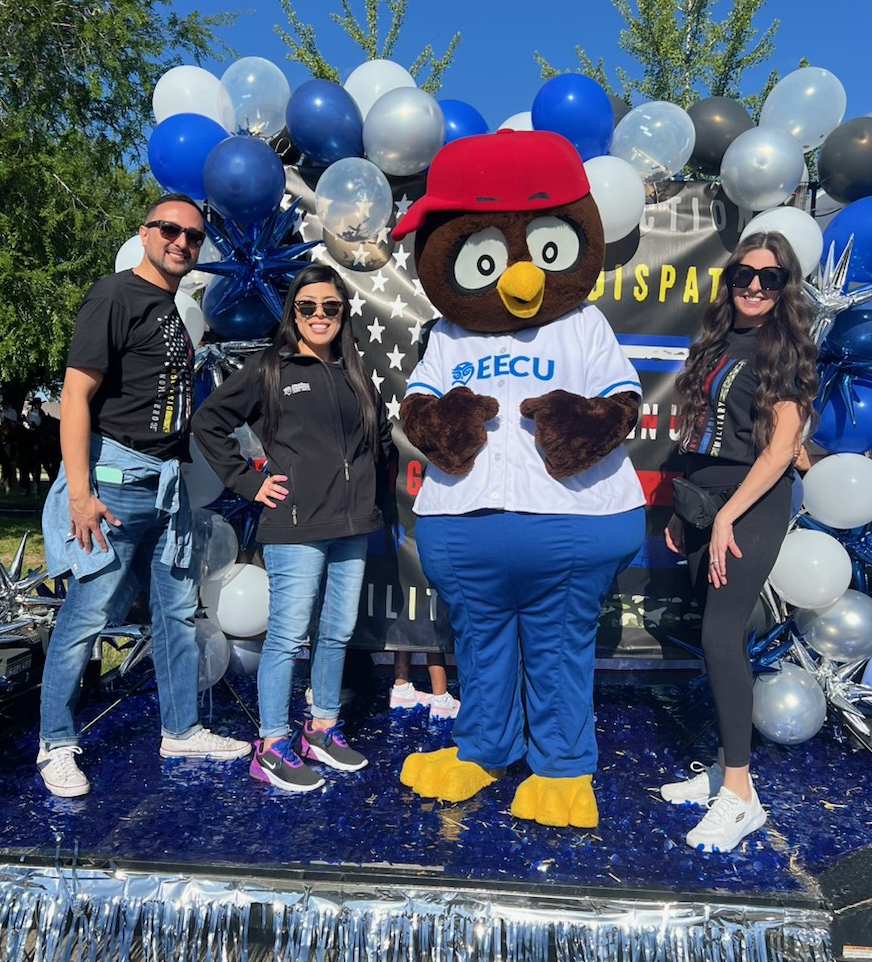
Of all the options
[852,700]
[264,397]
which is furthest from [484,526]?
[852,700]

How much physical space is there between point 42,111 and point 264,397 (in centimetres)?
826

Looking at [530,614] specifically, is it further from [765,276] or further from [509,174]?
[509,174]

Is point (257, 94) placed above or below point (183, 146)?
above

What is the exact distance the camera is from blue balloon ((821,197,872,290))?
294 centimetres

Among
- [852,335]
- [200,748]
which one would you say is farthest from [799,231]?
[200,748]

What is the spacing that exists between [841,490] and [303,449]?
6.43 feet

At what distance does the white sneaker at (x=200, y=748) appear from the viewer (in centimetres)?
292

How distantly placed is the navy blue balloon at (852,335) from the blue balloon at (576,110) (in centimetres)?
118

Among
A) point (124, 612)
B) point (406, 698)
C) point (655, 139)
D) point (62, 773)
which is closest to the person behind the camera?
point (62, 773)

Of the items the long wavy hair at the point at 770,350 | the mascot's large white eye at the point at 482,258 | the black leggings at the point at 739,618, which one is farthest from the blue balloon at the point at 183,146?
the black leggings at the point at 739,618

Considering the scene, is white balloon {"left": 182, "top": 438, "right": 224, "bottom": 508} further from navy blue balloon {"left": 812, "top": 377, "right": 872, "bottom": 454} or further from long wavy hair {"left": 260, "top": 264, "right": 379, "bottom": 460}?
navy blue balloon {"left": 812, "top": 377, "right": 872, "bottom": 454}

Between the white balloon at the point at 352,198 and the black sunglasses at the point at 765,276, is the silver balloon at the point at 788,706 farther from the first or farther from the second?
the white balloon at the point at 352,198

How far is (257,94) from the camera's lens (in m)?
3.21

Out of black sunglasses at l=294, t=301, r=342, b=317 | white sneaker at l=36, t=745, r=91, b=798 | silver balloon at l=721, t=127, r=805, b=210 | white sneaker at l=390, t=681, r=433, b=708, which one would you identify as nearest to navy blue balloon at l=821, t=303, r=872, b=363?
silver balloon at l=721, t=127, r=805, b=210
